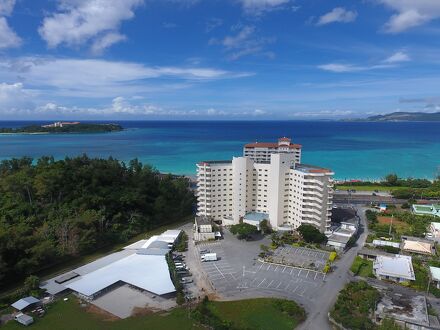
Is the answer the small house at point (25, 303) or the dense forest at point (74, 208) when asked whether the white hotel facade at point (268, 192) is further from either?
the small house at point (25, 303)

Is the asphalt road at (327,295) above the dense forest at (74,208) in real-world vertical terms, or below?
below

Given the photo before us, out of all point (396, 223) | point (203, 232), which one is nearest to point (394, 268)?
point (396, 223)

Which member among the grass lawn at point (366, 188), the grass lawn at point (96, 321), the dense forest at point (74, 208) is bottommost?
the grass lawn at point (96, 321)

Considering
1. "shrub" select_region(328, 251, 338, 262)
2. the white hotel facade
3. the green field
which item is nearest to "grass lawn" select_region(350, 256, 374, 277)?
"shrub" select_region(328, 251, 338, 262)

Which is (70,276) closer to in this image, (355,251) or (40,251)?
(40,251)

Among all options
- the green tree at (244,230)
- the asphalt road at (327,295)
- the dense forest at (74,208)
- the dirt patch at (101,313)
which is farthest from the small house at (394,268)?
the dense forest at (74,208)

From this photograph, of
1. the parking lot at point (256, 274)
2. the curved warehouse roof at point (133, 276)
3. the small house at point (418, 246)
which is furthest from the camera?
the small house at point (418, 246)
